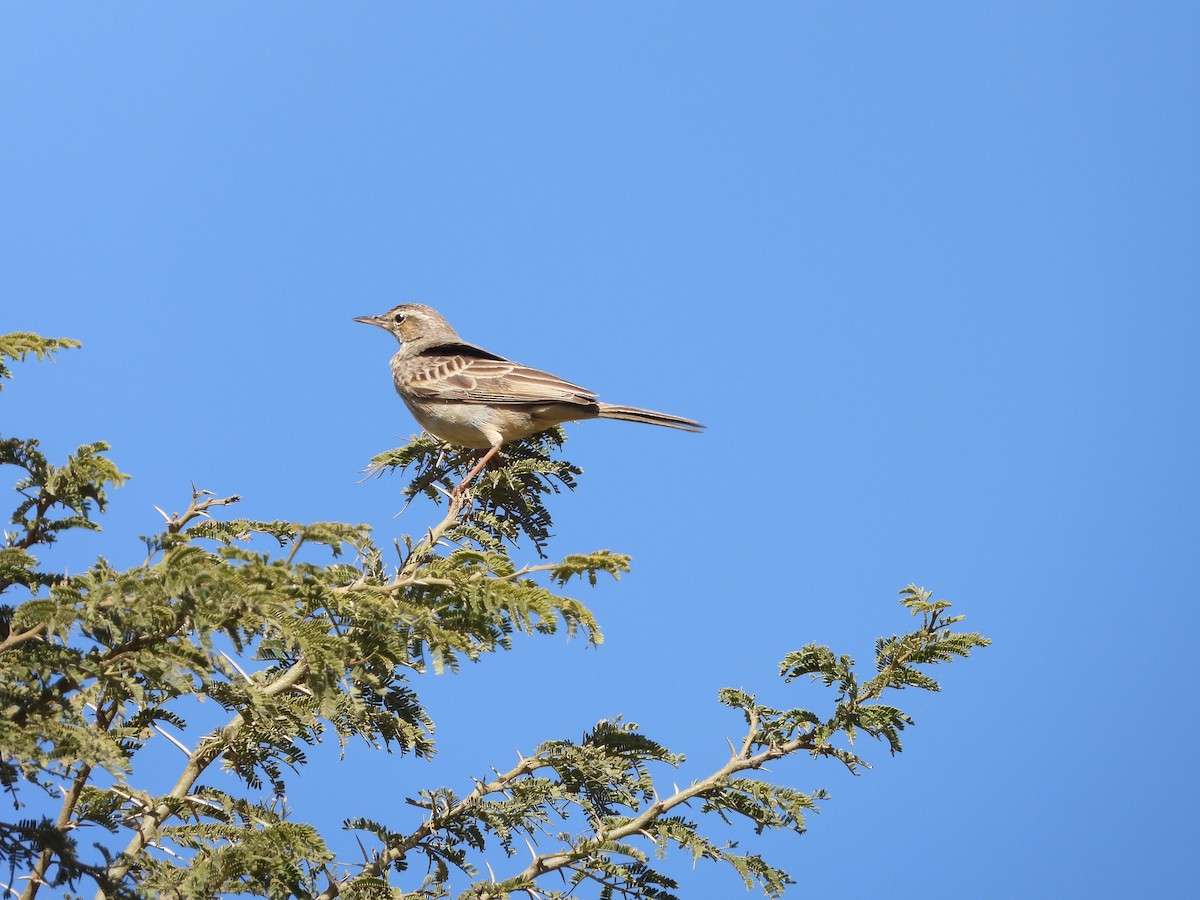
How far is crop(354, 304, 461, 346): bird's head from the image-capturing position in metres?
12.6

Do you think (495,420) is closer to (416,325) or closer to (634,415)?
(634,415)

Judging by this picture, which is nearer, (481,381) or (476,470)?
(476,470)

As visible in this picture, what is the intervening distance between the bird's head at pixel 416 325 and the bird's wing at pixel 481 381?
1170mm

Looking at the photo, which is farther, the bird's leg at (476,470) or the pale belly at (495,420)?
the pale belly at (495,420)

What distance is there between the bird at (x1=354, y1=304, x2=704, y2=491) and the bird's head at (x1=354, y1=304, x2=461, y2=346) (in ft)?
4.18

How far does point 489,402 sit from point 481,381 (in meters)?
0.47

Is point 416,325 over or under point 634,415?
over

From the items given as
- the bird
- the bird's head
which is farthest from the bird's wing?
the bird's head

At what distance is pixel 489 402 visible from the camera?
9.87 meters

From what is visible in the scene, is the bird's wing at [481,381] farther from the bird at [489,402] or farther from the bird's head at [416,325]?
the bird's head at [416,325]

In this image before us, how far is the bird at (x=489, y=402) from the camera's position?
970 cm

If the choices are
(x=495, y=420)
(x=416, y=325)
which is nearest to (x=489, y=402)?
(x=495, y=420)

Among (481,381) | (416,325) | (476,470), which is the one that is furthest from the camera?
(416,325)

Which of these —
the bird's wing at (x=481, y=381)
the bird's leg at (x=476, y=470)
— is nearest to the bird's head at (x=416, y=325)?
the bird's wing at (x=481, y=381)
